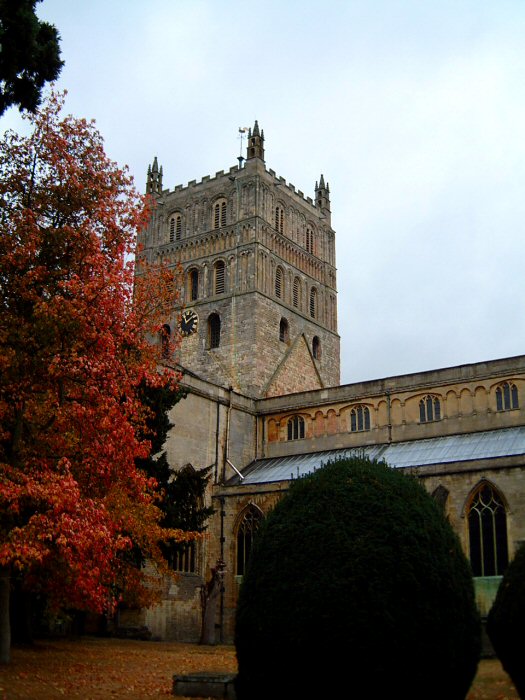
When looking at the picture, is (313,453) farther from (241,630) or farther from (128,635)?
(241,630)

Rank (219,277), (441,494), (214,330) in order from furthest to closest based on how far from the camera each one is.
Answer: (219,277) → (214,330) → (441,494)

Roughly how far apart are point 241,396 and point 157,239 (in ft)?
55.2

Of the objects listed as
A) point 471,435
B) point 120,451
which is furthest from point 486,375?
point 120,451

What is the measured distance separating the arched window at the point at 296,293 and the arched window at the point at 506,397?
18173 mm

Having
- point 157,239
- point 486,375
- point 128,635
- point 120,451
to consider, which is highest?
point 157,239

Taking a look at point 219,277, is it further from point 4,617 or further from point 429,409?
point 4,617

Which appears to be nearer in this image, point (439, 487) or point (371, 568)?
point (371, 568)

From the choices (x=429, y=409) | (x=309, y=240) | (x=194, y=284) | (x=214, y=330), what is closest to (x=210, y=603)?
(x=429, y=409)

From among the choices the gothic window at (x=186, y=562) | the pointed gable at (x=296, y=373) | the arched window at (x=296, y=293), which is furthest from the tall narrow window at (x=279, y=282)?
the gothic window at (x=186, y=562)

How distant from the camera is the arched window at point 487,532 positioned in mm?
29312

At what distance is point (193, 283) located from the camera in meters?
51.3

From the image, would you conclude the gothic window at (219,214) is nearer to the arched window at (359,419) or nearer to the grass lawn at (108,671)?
the arched window at (359,419)

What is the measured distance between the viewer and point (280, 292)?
5050 centimetres

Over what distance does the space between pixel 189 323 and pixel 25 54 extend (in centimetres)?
3643
